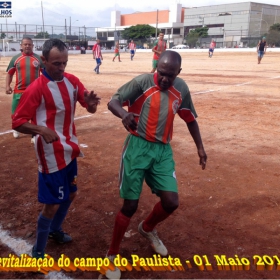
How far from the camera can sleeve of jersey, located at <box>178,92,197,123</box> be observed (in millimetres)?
3256

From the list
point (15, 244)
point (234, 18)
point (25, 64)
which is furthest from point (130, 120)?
point (234, 18)

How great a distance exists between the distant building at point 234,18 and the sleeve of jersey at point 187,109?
76374 millimetres

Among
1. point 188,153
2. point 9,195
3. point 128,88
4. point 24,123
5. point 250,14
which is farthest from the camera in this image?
point 250,14

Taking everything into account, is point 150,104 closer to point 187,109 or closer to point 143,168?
point 187,109

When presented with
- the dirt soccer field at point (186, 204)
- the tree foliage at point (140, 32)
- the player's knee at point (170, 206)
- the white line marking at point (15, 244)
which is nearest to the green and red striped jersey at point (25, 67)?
the dirt soccer field at point (186, 204)

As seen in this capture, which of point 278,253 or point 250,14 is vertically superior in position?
point 250,14

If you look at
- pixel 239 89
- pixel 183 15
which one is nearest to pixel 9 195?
pixel 239 89

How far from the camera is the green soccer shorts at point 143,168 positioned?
3.00 meters

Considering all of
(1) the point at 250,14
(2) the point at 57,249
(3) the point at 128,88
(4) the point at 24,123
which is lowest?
(2) the point at 57,249

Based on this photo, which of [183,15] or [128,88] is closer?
[128,88]

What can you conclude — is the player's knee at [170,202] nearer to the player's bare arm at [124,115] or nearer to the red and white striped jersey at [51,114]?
the player's bare arm at [124,115]

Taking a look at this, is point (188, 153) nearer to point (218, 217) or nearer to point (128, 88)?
point (218, 217)

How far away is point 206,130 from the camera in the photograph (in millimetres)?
7836

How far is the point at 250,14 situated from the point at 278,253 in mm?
95158
